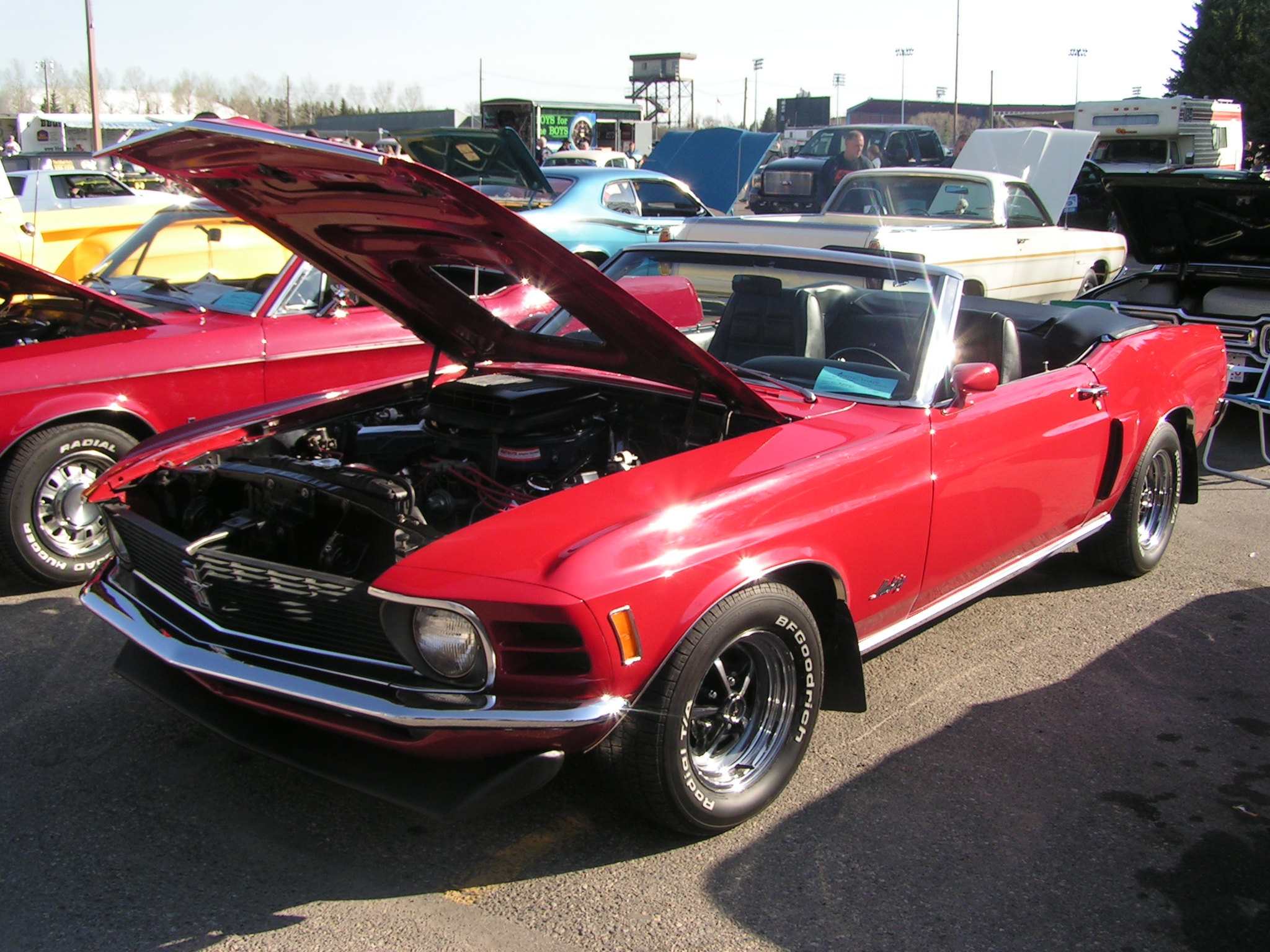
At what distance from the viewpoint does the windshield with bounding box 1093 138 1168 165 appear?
19.3 meters

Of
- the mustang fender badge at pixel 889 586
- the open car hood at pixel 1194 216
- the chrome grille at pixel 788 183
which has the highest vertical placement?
the chrome grille at pixel 788 183

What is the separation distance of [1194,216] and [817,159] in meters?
12.1

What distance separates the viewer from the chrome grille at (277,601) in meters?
2.52

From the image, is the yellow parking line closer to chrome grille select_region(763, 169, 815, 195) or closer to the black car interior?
the black car interior

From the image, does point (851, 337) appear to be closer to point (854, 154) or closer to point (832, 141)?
point (854, 154)

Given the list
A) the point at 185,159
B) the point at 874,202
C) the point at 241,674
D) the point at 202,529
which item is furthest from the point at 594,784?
the point at 874,202

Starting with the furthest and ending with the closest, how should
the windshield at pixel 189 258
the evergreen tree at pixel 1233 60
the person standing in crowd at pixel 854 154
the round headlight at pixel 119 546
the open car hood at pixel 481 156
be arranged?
the evergreen tree at pixel 1233 60
the person standing in crowd at pixel 854 154
the open car hood at pixel 481 156
the windshield at pixel 189 258
the round headlight at pixel 119 546

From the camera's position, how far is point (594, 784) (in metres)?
3.05

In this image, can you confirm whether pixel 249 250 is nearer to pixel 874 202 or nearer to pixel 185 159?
pixel 185 159

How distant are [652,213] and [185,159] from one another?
8998 millimetres

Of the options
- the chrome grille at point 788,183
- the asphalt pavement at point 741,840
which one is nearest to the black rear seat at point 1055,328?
the asphalt pavement at point 741,840

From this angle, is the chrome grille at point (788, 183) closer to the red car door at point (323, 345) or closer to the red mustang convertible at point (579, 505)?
the red car door at point (323, 345)

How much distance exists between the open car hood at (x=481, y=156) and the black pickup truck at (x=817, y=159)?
6.37 meters

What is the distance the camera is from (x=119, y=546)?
3.21 metres
